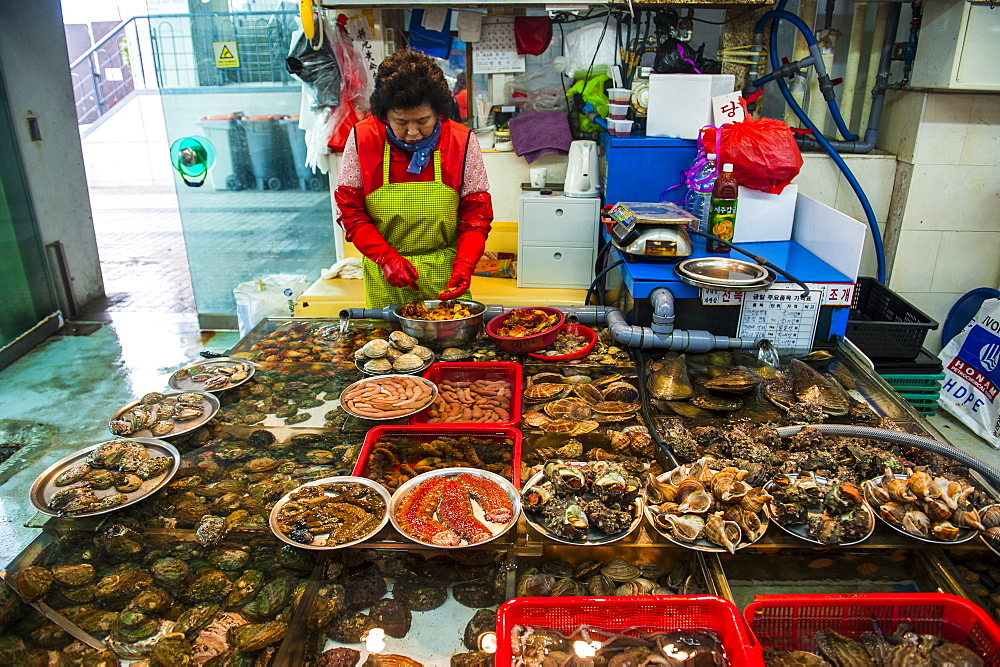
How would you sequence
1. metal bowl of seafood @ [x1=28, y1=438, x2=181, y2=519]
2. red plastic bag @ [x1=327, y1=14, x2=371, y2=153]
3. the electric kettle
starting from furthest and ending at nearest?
red plastic bag @ [x1=327, y1=14, x2=371, y2=153] < the electric kettle < metal bowl of seafood @ [x1=28, y1=438, x2=181, y2=519]

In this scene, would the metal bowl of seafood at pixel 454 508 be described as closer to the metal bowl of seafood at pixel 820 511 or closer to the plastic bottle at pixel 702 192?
the metal bowl of seafood at pixel 820 511

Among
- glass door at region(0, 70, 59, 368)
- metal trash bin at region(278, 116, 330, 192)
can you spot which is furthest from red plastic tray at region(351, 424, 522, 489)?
glass door at region(0, 70, 59, 368)

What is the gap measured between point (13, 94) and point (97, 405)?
263 cm

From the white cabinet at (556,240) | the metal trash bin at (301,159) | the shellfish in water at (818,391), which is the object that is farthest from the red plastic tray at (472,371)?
the metal trash bin at (301,159)

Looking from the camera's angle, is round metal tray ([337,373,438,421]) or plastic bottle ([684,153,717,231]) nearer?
round metal tray ([337,373,438,421])

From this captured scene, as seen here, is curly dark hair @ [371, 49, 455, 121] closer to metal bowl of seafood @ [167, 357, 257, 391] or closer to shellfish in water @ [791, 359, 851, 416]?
metal bowl of seafood @ [167, 357, 257, 391]

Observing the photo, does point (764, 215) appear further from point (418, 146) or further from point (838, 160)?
point (418, 146)

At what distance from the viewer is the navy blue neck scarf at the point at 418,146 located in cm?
293

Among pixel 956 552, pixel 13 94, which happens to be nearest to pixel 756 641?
pixel 956 552

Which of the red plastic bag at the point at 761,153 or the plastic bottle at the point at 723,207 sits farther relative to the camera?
the red plastic bag at the point at 761,153

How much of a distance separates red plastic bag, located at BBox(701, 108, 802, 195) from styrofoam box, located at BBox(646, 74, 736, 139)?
48 cm

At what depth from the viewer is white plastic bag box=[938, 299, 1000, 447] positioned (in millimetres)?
3898

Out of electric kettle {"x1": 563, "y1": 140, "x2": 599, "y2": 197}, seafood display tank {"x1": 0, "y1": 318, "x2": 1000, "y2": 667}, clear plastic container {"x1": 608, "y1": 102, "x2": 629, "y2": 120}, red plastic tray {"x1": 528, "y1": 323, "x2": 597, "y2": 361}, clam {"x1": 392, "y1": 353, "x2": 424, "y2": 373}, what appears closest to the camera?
seafood display tank {"x1": 0, "y1": 318, "x2": 1000, "y2": 667}

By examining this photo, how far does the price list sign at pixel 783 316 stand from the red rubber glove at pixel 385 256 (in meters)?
1.42
